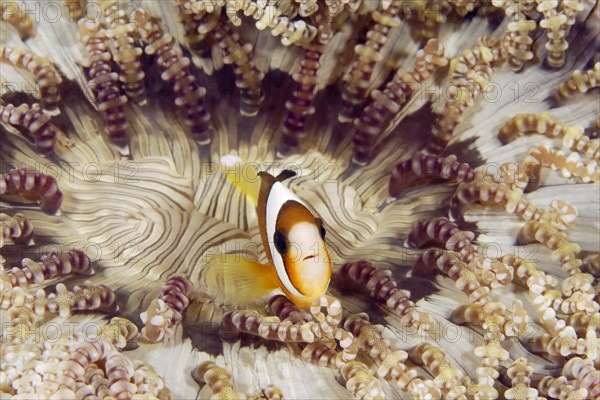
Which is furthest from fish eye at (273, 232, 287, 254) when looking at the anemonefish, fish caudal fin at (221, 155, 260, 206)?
fish caudal fin at (221, 155, 260, 206)

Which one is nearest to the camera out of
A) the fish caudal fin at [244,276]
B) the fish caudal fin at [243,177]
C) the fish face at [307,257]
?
the fish face at [307,257]

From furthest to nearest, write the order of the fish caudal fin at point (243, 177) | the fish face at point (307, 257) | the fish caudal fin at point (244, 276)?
the fish caudal fin at point (243, 177) → the fish caudal fin at point (244, 276) → the fish face at point (307, 257)

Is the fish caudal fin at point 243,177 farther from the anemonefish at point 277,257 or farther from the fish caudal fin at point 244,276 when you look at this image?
A: the fish caudal fin at point 244,276

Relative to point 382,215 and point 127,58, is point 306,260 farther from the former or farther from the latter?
point 127,58

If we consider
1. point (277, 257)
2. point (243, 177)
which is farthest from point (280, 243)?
point (243, 177)

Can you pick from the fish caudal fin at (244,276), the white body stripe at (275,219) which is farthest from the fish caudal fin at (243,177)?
the fish caudal fin at (244,276)

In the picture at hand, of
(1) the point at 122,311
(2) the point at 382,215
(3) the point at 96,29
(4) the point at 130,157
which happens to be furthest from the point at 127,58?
(2) the point at 382,215
